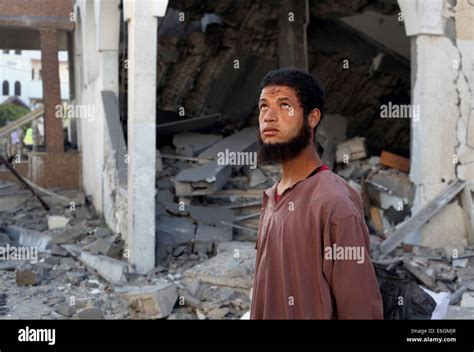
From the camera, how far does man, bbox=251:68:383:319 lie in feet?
9.48

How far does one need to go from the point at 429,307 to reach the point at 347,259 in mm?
2922

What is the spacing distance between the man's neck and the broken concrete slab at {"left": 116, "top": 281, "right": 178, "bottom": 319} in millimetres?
5688

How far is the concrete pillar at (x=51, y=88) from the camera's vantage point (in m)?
16.2

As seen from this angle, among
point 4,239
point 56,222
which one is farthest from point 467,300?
point 4,239

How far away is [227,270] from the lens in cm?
934

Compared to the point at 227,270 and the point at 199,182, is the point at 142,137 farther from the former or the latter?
the point at 227,270

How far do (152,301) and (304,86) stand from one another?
592cm

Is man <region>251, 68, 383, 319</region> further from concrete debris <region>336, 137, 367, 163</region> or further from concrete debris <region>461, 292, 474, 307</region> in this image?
concrete debris <region>336, 137, 367, 163</region>

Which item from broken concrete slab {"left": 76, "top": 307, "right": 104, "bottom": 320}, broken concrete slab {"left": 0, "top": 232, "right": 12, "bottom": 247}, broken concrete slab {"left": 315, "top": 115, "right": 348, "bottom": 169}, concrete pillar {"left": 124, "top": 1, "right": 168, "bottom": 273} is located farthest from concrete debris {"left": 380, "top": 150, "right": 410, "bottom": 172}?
broken concrete slab {"left": 0, "top": 232, "right": 12, "bottom": 247}

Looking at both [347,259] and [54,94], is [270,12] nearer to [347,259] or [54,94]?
[54,94]

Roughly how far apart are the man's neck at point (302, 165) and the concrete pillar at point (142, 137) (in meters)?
7.32

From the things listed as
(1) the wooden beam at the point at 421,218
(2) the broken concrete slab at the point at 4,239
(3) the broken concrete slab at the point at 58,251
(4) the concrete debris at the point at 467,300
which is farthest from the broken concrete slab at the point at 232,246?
(2) the broken concrete slab at the point at 4,239

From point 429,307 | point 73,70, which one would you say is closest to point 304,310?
point 429,307

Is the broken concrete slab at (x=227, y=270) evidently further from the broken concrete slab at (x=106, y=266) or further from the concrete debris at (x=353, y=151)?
the concrete debris at (x=353, y=151)
